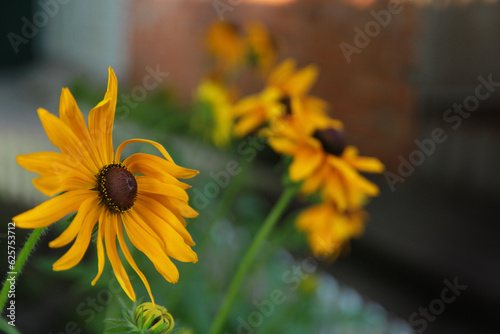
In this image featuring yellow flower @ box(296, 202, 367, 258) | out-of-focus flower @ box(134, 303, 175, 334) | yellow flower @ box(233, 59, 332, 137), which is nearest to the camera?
out-of-focus flower @ box(134, 303, 175, 334)

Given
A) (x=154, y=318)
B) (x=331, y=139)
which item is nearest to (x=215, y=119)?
(x=331, y=139)

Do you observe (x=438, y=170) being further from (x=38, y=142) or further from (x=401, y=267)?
(x=38, y=142)

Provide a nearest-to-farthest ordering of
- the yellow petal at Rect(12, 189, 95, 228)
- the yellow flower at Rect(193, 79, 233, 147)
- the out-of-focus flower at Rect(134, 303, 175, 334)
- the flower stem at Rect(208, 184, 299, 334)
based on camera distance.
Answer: the yellow petal at Rect(12, 189, 95, 228) → the out-of-focus flower at Rect(134, 303, 175, 334) → the flower stem at Rect(208, 184, 299, 334) → the yellow flower at Rect(193, 79, 233, 147)

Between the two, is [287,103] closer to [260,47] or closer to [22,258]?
[22,258]

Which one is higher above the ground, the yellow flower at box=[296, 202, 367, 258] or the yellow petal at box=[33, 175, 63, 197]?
the yellow petal at box=[33, 175, 63, 197]

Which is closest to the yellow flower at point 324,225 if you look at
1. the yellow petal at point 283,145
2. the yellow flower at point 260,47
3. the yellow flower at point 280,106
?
the yellow flower at point 280,106

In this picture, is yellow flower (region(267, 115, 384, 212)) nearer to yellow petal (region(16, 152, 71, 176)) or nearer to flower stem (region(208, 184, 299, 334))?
flower stem (region(208, 184, 299, 334))

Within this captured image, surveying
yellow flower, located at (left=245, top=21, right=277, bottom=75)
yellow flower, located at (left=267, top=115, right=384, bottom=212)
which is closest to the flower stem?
yellow flower, located at (left=267, top=115, right=384, bottom=212)

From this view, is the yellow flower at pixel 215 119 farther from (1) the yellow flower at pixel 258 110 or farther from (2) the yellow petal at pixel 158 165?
(2) the yellow petal at pixel 158 165

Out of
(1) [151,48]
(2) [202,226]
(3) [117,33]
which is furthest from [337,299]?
(3) [117,33]
